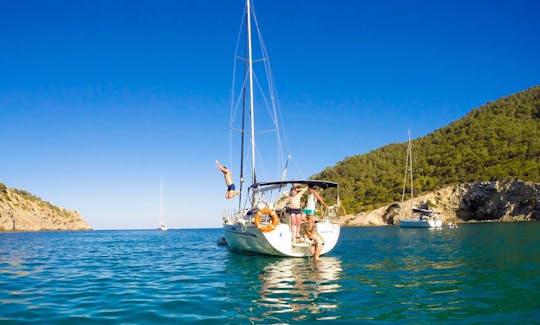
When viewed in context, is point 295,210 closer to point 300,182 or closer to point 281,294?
point 300,182

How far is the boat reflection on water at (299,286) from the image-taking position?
7845 mm

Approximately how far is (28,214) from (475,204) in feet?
336

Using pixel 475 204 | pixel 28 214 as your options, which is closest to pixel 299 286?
pixel 475 204

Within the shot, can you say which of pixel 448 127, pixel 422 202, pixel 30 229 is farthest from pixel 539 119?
pixel 30 229

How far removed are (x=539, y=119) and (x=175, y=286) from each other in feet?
409

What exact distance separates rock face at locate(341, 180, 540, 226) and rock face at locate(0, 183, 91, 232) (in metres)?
73.9

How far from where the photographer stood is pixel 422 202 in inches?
3474

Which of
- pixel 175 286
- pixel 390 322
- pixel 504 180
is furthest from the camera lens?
pixel 504 180

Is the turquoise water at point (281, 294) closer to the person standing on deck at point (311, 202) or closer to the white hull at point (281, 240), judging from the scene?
the white hull at point (281, 240)

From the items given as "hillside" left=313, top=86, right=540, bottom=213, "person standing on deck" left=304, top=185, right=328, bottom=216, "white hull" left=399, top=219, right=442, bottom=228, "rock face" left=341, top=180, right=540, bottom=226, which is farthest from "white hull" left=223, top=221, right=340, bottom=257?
"hillside" left=313, top=86, right=540, bottom=213

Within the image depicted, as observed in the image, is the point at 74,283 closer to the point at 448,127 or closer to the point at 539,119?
the point at 539,119

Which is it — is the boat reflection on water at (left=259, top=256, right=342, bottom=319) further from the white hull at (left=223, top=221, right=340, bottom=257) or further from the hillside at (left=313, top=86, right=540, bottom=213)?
the hillside at (left=313, top=86, right=540, bottom=213)

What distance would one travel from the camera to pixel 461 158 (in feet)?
339

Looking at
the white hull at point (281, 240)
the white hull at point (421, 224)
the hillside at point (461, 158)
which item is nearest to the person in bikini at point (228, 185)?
the white hull at point (281, 240)
